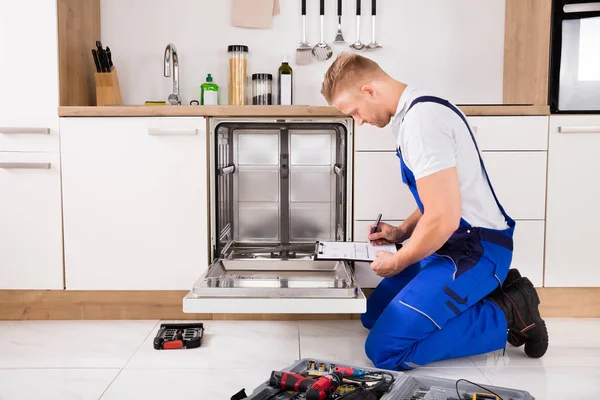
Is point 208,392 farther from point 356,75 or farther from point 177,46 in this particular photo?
point 177,46

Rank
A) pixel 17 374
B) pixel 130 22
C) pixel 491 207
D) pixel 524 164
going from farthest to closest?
pixel 130 22 < pixel 524 164 < pixel 491 207 < pixel 17 374

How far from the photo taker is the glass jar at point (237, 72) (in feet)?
9.57

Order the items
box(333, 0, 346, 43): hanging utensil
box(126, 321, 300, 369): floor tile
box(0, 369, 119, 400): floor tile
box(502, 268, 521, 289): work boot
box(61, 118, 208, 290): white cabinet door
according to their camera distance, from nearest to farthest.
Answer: box(0, 369, 119, 400): floor tile < box(126, 321, 300, 369): floor tile < box(502, 268, 521, 289): work boot < box(61, 118, 208, 290): white cabinet door < box(333, 0, 346, 43): hanging utensil

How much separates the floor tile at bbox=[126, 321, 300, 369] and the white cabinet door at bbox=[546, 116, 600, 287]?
3.71 feet

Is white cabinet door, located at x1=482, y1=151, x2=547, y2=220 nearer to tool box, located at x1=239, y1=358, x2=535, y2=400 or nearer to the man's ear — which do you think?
the man's ear

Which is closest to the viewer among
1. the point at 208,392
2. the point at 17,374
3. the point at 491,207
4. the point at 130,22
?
the point at 208,392

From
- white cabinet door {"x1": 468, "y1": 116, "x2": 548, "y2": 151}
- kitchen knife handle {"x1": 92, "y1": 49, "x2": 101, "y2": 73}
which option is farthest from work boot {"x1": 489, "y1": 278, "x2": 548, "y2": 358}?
kitchen knife handle {"x1": 92, "y1": 49, "x2": 101, "y2": 73}

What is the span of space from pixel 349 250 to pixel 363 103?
0.54m

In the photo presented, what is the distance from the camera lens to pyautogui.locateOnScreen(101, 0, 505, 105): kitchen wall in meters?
2.99

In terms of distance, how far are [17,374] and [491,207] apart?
1.61 m

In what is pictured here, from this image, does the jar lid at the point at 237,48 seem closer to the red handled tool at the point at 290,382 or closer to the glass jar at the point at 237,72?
the glass jar at the point at 237,72

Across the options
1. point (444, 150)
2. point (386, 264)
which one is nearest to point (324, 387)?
point (386, 264)

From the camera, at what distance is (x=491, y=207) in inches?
79.1

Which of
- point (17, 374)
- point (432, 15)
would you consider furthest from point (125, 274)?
point (432, 15)
